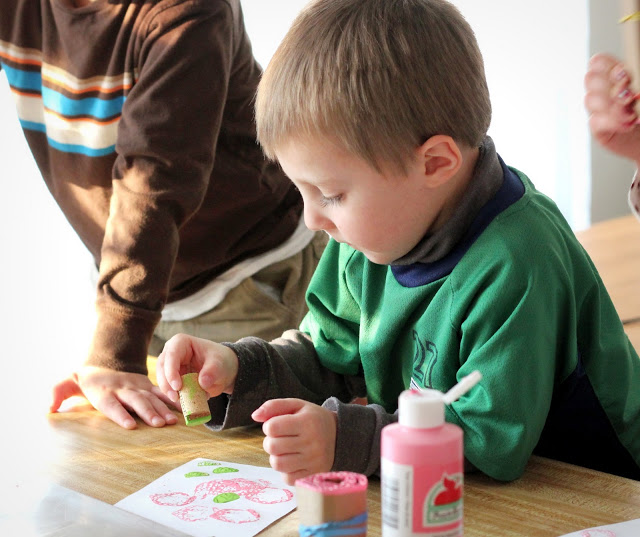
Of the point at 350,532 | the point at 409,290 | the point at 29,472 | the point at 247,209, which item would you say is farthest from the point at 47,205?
the point at 350,532

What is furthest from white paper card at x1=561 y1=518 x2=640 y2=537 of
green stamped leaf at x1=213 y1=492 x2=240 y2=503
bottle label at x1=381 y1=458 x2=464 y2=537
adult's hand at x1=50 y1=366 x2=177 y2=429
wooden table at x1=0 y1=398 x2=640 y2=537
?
adult's hand at x1=50 y1=366 x2=177 y2=429

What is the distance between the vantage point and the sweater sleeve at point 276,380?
3.55ft

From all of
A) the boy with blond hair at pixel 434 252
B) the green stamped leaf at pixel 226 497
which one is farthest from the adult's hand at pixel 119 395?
the green stamped leaf at pixel 226 497

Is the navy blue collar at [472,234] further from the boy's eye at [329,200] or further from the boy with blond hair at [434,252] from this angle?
the boy's eye at [329,200]

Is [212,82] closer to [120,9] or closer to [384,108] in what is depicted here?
[120,9]

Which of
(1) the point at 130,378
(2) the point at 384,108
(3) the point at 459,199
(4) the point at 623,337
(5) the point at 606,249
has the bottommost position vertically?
(5) the point at 606,249

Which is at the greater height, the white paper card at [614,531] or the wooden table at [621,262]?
the white paper card at [614,531]

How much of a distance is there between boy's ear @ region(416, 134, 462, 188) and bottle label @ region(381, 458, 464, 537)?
389 mm


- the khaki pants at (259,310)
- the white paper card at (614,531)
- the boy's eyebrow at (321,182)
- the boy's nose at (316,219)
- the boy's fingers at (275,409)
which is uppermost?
the boy's eyebrow at (321,182)

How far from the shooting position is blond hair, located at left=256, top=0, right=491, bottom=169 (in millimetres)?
893

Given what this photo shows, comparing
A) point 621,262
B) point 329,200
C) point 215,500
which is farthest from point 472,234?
point 621,262

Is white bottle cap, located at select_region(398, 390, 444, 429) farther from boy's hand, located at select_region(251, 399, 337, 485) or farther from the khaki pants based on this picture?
the khaki pants

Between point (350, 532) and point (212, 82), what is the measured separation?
0.86 m

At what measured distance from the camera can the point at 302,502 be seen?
0.67 m
